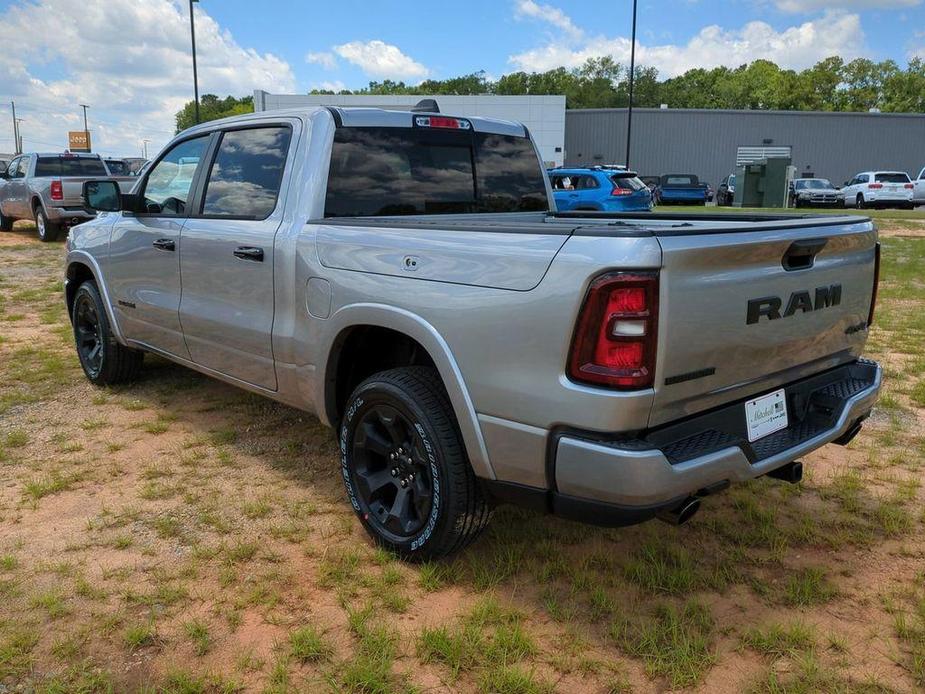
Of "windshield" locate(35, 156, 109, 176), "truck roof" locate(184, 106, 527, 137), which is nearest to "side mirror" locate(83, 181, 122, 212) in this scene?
"truck roof" locate(184, 106, 527, 137)

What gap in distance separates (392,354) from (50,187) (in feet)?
46.8

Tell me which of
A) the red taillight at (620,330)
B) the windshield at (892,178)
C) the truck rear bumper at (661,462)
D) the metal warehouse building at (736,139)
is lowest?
the truck rear bumper at (661,462)

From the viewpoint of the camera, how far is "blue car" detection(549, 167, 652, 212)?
17.8 meters

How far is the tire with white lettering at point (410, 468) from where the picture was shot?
9.39ft

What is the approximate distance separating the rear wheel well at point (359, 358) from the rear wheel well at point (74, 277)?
3.16 metres

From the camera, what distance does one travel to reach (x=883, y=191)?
29672 millimetres

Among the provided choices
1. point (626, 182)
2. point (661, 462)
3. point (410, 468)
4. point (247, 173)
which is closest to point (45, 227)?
point (626, 182)

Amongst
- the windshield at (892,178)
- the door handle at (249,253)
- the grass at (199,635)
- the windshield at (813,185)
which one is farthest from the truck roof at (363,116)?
the windshield at (813,185)

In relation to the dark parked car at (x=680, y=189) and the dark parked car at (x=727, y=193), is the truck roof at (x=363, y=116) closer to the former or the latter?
the dark parked car at (x=680, y=189)

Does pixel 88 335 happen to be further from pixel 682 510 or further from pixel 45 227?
pixel 45 227

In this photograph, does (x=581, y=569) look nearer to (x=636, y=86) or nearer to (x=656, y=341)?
(x=656, y=341)

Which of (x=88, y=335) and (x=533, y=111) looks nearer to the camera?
(x=88, y=335)

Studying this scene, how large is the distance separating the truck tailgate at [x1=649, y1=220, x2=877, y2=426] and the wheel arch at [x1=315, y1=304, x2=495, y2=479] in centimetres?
66

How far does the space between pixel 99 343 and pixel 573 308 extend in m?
4.45
